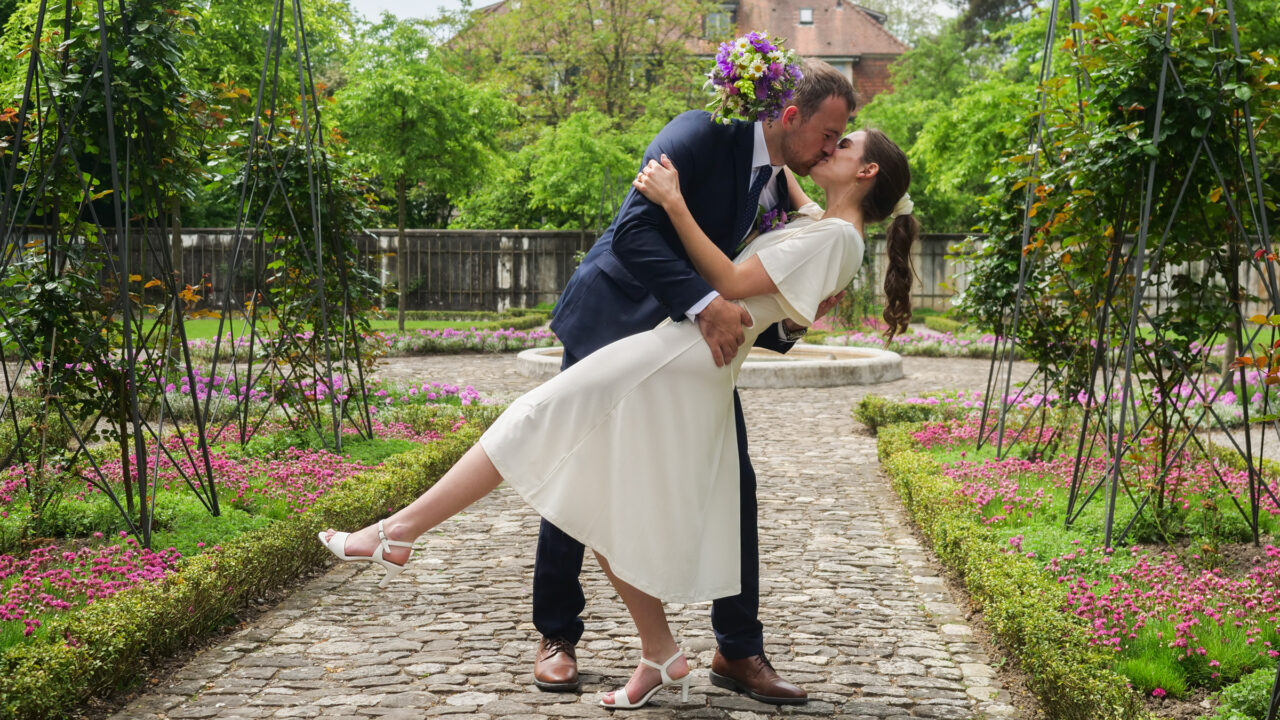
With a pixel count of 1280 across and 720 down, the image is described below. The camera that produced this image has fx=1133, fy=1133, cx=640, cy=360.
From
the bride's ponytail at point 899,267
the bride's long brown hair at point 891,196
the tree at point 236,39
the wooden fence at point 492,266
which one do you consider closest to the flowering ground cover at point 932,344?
the wooden fence at point 492,266

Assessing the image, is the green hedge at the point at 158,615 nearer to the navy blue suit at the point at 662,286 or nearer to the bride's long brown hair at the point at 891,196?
the navy blue suit at the point at 662,286

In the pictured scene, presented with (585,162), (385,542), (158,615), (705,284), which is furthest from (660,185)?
(585,162)

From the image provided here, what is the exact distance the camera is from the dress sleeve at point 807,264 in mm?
2906

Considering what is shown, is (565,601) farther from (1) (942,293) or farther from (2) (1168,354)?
(1) (942,293)

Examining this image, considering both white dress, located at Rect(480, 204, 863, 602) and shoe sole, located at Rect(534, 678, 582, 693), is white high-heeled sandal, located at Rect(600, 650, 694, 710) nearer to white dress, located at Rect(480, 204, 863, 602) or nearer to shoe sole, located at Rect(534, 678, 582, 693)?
shoe sole, located at Rect(534, 678, 582, 693)

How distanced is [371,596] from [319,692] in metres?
1.20

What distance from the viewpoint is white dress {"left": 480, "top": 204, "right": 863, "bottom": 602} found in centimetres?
287

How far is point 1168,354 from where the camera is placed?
5035 millimetres

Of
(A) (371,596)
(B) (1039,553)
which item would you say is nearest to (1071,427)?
(B) (1039,553)

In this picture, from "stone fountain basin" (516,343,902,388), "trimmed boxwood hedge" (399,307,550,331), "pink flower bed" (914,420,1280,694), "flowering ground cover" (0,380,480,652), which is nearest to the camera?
"pink flower bed" (914,420,1280,694)

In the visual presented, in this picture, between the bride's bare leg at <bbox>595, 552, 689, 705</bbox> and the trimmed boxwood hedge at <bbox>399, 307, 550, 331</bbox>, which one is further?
the trimmed boxwood hedge at <bbox>399, 307, 550, 331</bbox>

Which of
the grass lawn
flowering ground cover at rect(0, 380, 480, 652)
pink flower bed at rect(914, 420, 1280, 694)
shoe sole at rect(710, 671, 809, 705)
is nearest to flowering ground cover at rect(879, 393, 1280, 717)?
pink flower bed at rect(914, 420, 1280, 694)

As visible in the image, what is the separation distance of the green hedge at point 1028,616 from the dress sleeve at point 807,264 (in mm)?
1224

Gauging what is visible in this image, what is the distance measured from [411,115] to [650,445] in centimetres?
1768
